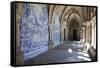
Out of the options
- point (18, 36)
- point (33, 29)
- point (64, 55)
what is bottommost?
point (64, 55)

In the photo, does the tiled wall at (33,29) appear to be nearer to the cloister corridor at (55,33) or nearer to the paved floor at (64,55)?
the cloister corridor at (55,33)

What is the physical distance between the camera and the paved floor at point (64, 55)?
3.75 m

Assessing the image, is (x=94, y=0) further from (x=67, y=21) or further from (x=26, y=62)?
(x=26, y=62)

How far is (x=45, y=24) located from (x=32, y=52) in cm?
50

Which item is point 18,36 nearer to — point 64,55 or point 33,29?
point 33,29

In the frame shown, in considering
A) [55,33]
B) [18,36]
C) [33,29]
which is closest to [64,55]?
[55,33]

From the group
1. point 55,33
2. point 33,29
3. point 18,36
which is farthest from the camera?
point 55,33

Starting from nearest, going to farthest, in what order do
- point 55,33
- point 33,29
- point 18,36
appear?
point 18,36, point 33,29, point 55,33

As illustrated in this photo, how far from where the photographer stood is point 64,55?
390cm

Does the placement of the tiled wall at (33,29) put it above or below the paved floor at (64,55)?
above

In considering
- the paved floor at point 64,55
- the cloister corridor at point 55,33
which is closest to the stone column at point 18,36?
the cloister corridor at point 55,33

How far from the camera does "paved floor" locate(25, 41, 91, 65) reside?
12.3 feet

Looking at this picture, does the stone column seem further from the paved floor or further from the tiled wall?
the paved floor
